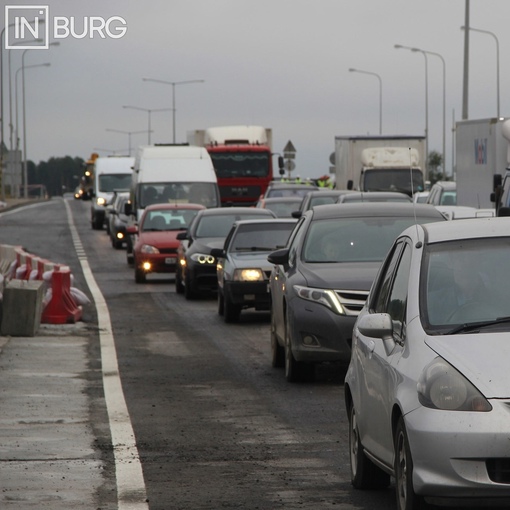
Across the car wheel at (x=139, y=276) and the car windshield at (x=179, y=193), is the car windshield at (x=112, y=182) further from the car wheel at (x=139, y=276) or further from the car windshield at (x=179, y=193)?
the car wheel at (x=139, y=276)

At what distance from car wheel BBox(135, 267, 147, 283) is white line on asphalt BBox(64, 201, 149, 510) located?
1106cm

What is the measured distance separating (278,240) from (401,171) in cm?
2428

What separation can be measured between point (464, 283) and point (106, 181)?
55983 millimetres

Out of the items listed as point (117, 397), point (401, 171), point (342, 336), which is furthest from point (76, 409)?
point (401, 171)

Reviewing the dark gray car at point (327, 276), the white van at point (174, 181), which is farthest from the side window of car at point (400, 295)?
the white van at point (174, 181)

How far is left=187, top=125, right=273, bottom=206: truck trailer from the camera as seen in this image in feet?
192

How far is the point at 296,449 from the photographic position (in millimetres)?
Result: 10398

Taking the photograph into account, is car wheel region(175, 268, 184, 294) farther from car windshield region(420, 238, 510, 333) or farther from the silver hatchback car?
car windshield region(420, 238, 510, 333)

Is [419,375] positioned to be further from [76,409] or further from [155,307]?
[155,307]

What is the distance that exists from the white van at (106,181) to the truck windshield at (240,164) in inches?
201

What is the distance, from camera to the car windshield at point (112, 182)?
206 feet

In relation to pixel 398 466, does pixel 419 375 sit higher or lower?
higher

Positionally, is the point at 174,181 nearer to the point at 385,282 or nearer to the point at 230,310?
the point at 230,310

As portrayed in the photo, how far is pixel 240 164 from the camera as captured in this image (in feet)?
193
